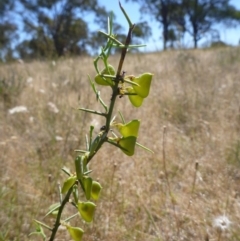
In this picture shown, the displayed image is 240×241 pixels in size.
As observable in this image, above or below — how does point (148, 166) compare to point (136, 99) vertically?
below

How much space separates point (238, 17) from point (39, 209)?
24.0 m

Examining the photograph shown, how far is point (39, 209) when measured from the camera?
130 cm

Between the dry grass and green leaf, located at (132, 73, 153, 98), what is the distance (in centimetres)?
50

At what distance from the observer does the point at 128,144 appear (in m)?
0.51

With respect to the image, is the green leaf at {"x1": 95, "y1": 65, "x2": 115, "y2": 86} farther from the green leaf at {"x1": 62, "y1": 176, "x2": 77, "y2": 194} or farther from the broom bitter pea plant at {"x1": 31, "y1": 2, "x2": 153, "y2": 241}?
the green leaf at {"x1": 62, "y1": 176, "x2": 77, "y2": 194}

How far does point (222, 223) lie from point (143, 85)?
643mm

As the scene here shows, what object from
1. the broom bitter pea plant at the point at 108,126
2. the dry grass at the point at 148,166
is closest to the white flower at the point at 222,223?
the dry grass at the point at 148,166

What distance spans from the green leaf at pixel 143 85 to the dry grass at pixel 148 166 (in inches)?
19.7

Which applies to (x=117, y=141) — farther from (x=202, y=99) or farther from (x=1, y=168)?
(x=202, y=99)

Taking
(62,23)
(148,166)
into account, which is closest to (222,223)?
(148,166)

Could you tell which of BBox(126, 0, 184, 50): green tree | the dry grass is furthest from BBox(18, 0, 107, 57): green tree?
the dry grass

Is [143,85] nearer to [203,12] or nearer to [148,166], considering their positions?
[148,166]

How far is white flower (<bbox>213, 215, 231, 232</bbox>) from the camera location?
1.00 metres

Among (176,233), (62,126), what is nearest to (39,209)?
(176,233)
